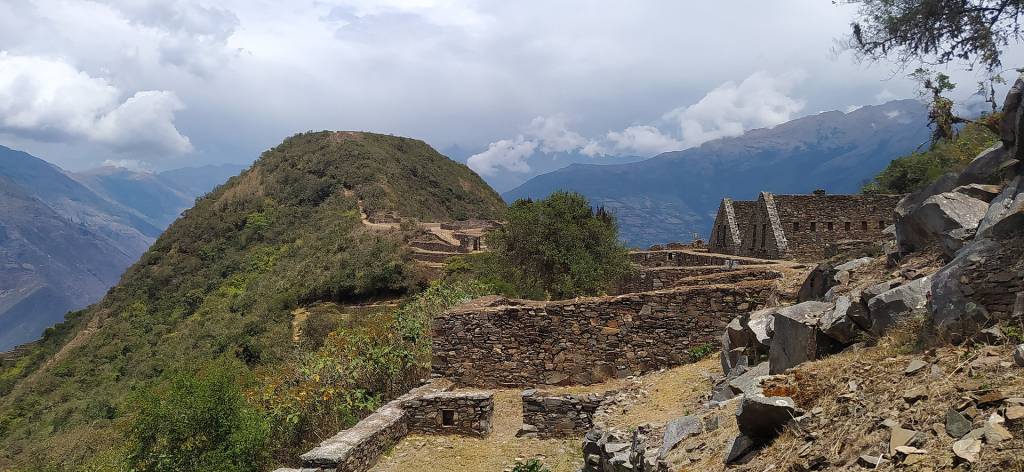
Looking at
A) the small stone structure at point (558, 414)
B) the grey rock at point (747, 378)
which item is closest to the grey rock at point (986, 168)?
the grey rock at point (747, 378)

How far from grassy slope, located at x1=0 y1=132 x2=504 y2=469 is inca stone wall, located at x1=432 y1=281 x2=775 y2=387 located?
15.7m

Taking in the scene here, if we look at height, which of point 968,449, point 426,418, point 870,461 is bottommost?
point 426,418

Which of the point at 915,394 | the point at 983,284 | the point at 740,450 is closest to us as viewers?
the point at 915,394

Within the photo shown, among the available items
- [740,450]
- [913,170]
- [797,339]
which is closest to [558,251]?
[797,339]

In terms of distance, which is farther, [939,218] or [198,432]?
[198,432]

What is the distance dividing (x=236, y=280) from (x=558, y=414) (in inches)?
2406

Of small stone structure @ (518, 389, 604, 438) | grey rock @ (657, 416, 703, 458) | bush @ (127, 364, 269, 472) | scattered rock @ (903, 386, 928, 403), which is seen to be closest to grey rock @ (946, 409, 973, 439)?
scattered rock @ (903, 386, 928, 403)

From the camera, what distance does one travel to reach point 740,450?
4570 millimetres

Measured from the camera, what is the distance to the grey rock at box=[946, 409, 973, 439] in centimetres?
353

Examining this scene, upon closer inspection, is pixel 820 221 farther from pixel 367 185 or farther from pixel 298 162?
pixel 298 162

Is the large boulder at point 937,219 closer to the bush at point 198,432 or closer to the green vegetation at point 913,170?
the bush at point 198,432

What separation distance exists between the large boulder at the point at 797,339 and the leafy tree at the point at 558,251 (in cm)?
1398

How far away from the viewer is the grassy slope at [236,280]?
42022 mm

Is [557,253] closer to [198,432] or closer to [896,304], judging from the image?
[198,432]
